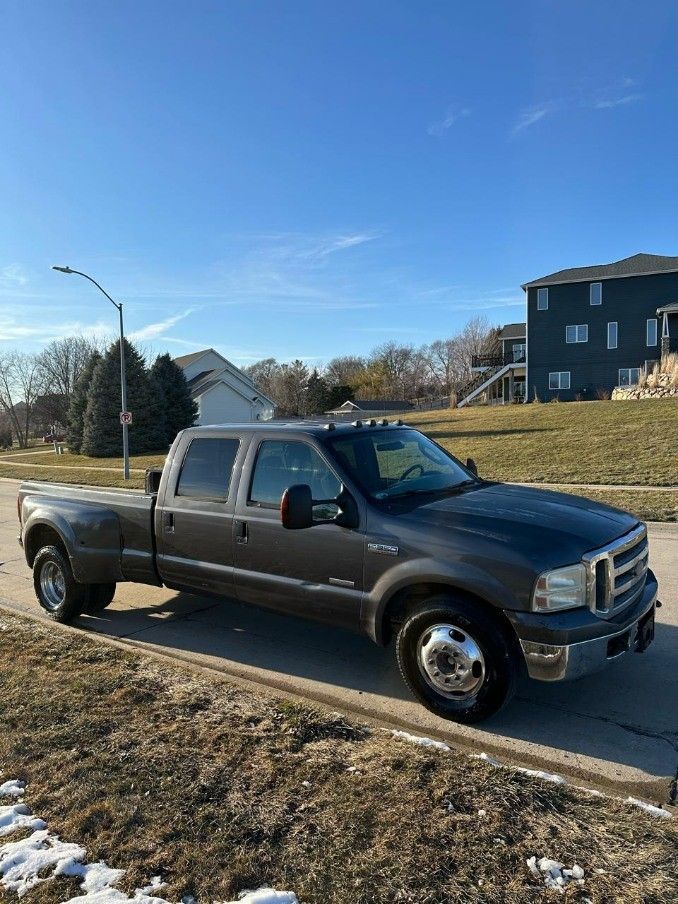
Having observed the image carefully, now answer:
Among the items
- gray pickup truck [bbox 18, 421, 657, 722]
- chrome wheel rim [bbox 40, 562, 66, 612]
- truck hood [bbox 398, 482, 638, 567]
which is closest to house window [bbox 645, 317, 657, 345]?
gray pickup truck [bbox 18, 421, 657, 722]

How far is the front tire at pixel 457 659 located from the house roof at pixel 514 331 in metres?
49.4

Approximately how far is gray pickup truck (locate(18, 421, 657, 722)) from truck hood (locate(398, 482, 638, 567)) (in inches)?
0.5

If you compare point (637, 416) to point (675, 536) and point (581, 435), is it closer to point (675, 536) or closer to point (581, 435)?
point (581, 435)

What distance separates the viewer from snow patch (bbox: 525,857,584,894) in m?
2.40

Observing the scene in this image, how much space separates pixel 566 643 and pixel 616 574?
0.60m

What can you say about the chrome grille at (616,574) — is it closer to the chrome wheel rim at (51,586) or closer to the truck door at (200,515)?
the truck door at (200,515)

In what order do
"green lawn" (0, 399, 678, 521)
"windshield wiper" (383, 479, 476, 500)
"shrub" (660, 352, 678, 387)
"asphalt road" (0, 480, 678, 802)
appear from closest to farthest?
"asphalt road" (0, 480, 678, 802) → "windshield wiper" (383, 479, 476, 500) → "green lawn" (0, 399, 678, 521) → "shrub" (660, 352, 678, 387)

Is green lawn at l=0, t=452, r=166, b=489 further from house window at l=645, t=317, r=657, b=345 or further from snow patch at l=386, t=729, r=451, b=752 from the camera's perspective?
house window at l=645, t=317, r=657, b=345

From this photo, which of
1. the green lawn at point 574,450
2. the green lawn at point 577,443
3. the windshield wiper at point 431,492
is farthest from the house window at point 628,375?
the windshield wiper at point 431,492

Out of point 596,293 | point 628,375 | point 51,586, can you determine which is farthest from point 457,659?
point 596,293

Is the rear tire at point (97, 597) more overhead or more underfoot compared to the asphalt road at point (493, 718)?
more overhead

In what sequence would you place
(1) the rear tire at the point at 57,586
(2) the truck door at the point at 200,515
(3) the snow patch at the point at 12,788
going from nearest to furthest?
(3) the snow patch at the point at 12,788, (2) the truck door at the point at 200,515, (1) the rear tire at the point at 57,586

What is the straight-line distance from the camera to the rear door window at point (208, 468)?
16.4 ft

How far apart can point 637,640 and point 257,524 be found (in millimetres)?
2596
